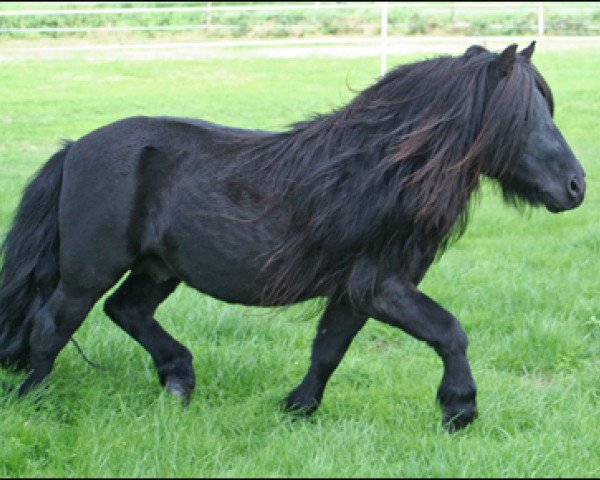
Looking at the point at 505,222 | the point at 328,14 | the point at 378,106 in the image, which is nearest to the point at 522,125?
the point at 378,106

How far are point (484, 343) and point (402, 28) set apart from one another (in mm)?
15244

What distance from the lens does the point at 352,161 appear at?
4.23 m

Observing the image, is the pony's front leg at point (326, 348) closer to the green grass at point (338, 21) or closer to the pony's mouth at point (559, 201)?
the pony's mouth at point (559, 201)

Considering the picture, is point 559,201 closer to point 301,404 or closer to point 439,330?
point 439,330

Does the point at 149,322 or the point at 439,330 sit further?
the point at 149,322

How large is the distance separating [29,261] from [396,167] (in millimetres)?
2074

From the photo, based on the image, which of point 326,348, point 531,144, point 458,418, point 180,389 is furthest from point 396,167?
point 180,389

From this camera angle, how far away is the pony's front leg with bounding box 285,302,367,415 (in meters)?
4.55

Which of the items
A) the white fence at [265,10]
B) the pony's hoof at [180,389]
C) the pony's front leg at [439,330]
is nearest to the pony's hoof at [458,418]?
the pony's front leg at [439,330]

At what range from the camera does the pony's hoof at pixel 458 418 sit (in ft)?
13.7

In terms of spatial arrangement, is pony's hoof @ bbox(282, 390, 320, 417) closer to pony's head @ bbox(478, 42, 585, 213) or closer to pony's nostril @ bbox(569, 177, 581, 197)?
pony's head @ bbox(478, 42, 585, 213)

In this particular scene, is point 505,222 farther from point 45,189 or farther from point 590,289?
point 45,189

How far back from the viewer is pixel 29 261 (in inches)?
196

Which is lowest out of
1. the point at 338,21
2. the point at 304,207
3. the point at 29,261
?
the point at 338,21
